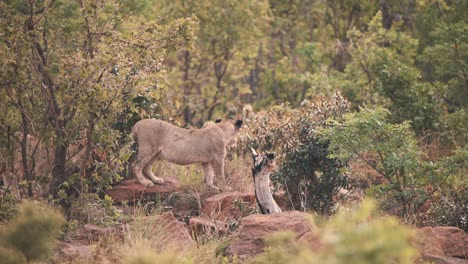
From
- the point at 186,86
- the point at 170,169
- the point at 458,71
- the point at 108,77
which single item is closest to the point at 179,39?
the point at 108,77

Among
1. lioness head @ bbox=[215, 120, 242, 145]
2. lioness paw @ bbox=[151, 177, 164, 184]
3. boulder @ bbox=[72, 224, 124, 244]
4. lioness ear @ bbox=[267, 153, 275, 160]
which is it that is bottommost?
lioness paw @ bbox=[151, 177, 164, 184]

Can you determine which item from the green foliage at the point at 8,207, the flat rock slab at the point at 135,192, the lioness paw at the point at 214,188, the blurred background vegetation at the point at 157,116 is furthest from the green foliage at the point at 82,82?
the lioness paw at the point at 214,188

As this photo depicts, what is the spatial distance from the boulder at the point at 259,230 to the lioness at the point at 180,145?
3.15 meters

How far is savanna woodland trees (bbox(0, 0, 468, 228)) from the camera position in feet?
38.9

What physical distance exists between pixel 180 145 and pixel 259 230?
11.8 feet

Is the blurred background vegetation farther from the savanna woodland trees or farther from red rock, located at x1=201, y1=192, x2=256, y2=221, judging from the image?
red rock, located at x1=201, y1=192, x2=256, y2=221

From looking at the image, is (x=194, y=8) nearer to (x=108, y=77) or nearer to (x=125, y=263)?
(x=108, y=77)

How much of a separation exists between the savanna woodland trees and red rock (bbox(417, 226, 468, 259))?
4.98 feet

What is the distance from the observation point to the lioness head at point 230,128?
1465 cm

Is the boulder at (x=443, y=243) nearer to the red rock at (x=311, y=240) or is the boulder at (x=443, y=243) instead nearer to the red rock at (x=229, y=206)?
the red rock at (x=311, y=240)

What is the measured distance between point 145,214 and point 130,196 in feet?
3.56

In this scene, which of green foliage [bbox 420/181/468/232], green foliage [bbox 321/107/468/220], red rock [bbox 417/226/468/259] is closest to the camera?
red rock [bbox 417/226/468/259]

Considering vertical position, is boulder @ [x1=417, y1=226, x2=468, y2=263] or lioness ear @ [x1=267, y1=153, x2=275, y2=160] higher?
lioness ear @ [x1=267, y1=153, x2=275, y2=160]

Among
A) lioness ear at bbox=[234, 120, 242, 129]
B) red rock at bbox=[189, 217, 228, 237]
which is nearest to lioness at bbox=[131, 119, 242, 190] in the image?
lioness ear at bbox=[234, 120, 242, 129]
